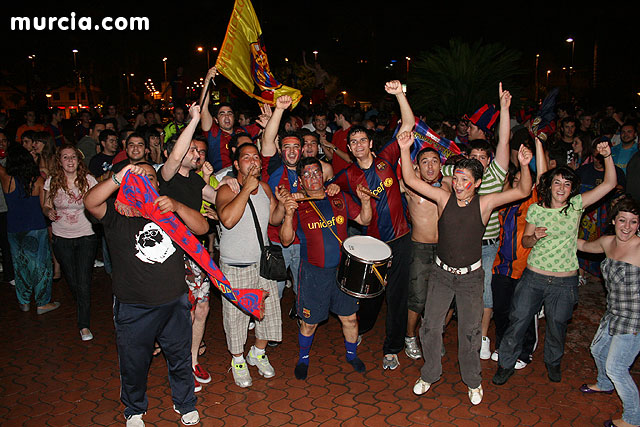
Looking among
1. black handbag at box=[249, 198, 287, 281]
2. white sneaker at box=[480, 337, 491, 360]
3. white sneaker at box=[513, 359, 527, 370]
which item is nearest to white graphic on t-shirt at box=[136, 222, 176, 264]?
black handbag at box=[249, 198, 287, 281]

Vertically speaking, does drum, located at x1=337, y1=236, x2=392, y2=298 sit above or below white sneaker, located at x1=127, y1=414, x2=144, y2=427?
above

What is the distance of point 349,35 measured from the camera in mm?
41094

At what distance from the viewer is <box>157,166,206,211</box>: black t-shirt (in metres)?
5.02

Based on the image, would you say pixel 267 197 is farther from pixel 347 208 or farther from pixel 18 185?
pixel 18 185

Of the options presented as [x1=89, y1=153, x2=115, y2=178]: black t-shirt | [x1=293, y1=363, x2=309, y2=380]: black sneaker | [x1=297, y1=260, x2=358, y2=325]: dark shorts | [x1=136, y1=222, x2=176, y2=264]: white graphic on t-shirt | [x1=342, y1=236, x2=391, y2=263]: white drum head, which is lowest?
[x1=293, y1=363, x2=309, y2=380]: black sneaker

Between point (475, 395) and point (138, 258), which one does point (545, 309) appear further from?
point (138, 258)

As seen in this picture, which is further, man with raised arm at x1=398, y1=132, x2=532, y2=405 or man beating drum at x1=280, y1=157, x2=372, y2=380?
man beating drum at x1=280, y1=157, x2=372, y2=380

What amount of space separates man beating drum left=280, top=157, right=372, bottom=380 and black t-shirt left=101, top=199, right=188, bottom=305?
130cm

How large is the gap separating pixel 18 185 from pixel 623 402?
7.54 metres

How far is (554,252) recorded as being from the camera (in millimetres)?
5219

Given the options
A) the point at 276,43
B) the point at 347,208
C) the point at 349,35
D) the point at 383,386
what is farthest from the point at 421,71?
the point at 349,35

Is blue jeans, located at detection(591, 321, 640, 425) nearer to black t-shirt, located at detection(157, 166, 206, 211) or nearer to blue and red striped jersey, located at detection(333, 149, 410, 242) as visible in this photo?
blue and red striped jersey, located at detection(333, 149, 410, 242)

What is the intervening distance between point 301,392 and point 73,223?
3.42 m

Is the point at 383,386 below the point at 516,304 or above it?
below
